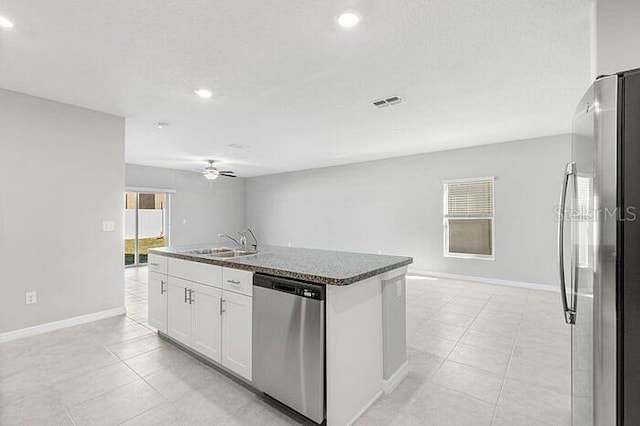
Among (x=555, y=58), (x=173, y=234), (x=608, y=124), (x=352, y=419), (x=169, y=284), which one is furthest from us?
(x=173, y=234)

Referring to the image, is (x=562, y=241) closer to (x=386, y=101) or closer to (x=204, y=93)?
(x=386, y=101)

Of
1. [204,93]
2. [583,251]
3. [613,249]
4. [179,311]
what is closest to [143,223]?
[204,93]

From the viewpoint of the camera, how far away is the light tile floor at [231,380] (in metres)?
1.88

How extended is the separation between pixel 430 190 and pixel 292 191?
4163mm

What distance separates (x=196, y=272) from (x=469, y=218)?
518cm

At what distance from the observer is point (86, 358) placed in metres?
2.65

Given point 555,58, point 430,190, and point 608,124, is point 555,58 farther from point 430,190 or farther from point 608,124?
point 430,190

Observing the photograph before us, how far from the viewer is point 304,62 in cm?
257

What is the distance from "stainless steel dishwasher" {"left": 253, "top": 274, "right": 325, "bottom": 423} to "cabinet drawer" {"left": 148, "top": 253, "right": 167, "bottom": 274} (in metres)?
1.46

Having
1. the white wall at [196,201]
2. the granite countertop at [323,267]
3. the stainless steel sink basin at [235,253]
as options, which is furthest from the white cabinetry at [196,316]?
the white wall at [196,201]

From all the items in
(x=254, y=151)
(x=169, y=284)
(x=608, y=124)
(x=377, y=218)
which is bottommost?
(x=169, y=284)

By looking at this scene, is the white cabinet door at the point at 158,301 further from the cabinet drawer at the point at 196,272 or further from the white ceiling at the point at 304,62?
the white ceiling at the point at 304,62

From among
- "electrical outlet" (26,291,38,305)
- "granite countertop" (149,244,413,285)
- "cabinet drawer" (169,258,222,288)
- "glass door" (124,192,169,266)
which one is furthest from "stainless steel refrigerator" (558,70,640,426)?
"glass door" (124,192,169,266)

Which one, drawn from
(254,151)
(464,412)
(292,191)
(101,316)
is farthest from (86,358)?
(292,191)
